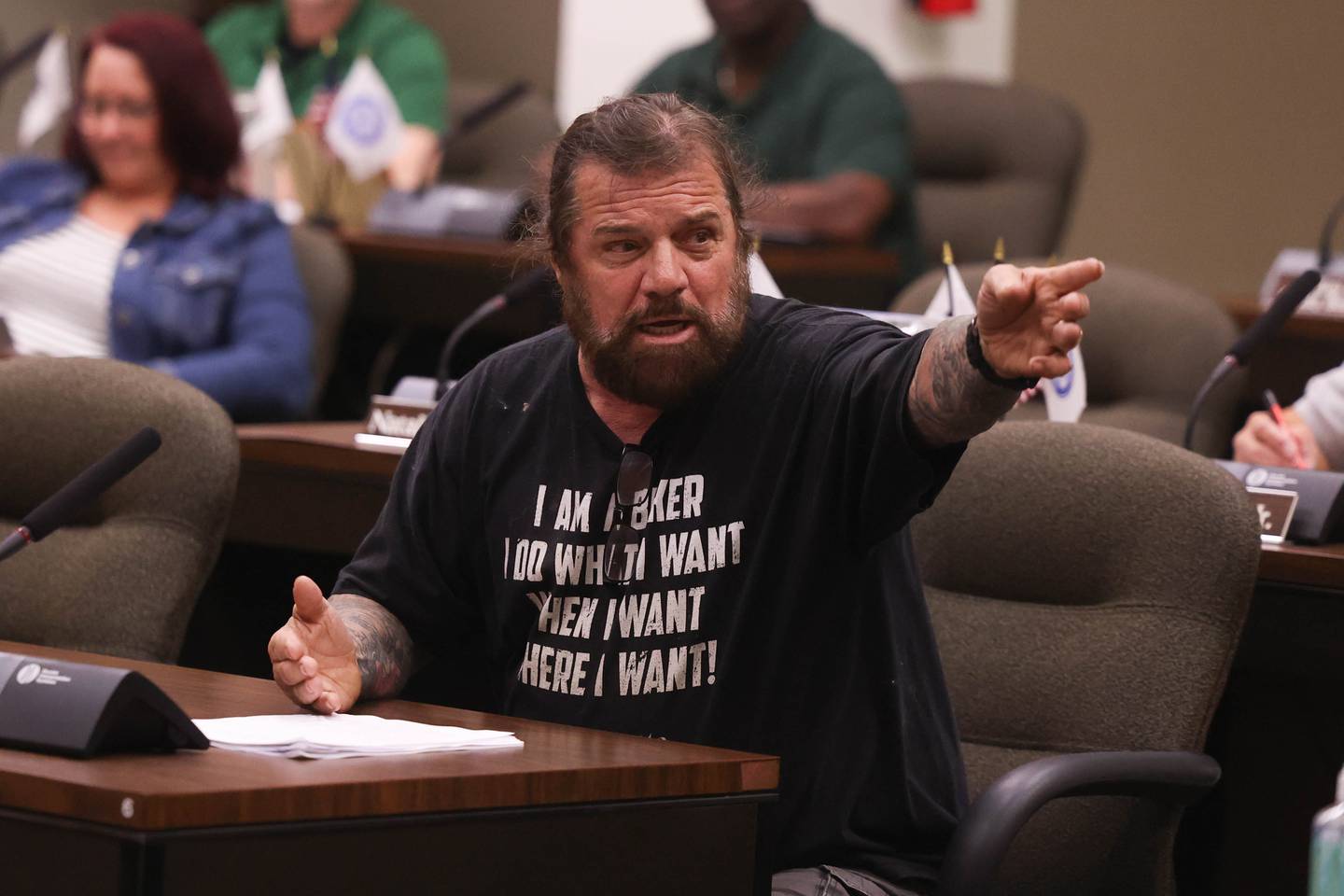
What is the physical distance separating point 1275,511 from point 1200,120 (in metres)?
4.21

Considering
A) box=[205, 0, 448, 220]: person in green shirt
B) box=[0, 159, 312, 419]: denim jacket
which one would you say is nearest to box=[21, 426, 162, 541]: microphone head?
box=[0, 159, 312, 419]: denim jacket

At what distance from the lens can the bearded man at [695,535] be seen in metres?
1.66

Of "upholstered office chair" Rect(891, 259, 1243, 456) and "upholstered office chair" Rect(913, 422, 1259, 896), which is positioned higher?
"upholstered office chair" Rect(891, 259, 1243, 456)

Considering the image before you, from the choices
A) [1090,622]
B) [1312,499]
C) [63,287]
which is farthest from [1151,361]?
[63,287]

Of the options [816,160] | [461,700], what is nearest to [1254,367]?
[816,160]

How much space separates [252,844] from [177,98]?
262cm

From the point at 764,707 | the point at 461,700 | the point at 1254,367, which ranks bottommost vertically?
the point at 461,700

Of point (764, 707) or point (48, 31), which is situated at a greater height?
point (48, 31)

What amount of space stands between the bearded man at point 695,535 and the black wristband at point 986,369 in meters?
0.04

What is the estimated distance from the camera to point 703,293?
1.76m

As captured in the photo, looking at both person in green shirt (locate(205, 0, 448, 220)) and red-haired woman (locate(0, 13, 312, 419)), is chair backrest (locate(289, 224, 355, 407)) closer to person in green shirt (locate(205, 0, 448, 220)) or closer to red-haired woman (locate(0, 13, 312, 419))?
red-haired woman (locate(0, 13, 312, 419))

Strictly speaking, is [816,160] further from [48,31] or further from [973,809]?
[973,809]

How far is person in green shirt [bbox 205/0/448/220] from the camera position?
16.8 ft

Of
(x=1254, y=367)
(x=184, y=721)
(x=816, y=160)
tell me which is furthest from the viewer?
(x=816, y=160)
